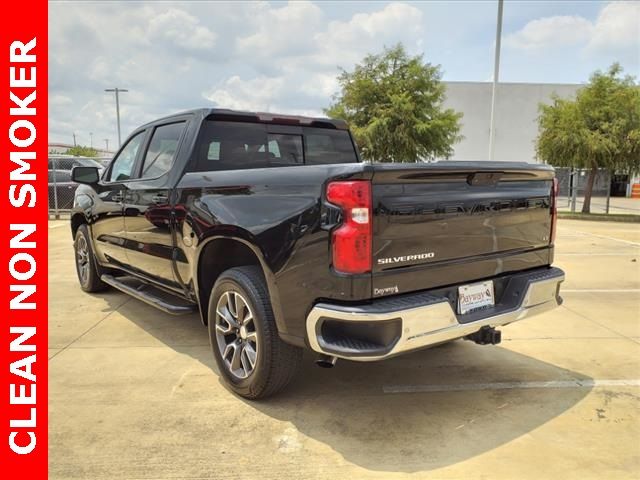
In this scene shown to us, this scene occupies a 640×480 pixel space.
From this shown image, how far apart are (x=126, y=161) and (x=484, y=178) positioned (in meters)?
3.69

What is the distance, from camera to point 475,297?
3137 millimetres

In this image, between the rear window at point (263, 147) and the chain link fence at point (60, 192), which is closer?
the rear window at point (263, 147)

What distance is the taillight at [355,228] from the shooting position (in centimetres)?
264

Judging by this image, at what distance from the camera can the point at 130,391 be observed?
3.62m

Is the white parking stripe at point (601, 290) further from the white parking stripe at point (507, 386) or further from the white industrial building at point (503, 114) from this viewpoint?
the white industrial building at point (503, 114)

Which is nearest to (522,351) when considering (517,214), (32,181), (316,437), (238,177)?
(517,214)

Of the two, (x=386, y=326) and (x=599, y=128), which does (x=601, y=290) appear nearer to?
(x=386, y=326)

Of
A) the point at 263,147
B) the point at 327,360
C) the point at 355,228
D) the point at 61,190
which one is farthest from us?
the point at 61,190

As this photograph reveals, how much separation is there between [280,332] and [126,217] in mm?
2498

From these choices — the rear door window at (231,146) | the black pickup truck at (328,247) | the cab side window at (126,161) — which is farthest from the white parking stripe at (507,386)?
the cab side window at (126,161)

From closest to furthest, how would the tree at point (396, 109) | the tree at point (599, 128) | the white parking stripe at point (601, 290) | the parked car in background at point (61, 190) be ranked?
the white parking stripe at point (601, 290) < the parked car in background at point (61, 190) < the tree at point (599, 128) < the tree at point (396, 109)

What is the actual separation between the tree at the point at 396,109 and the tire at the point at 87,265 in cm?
1542

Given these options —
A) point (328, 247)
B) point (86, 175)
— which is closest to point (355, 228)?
point (328, 247)

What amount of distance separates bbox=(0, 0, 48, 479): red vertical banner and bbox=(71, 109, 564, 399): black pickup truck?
95cm
